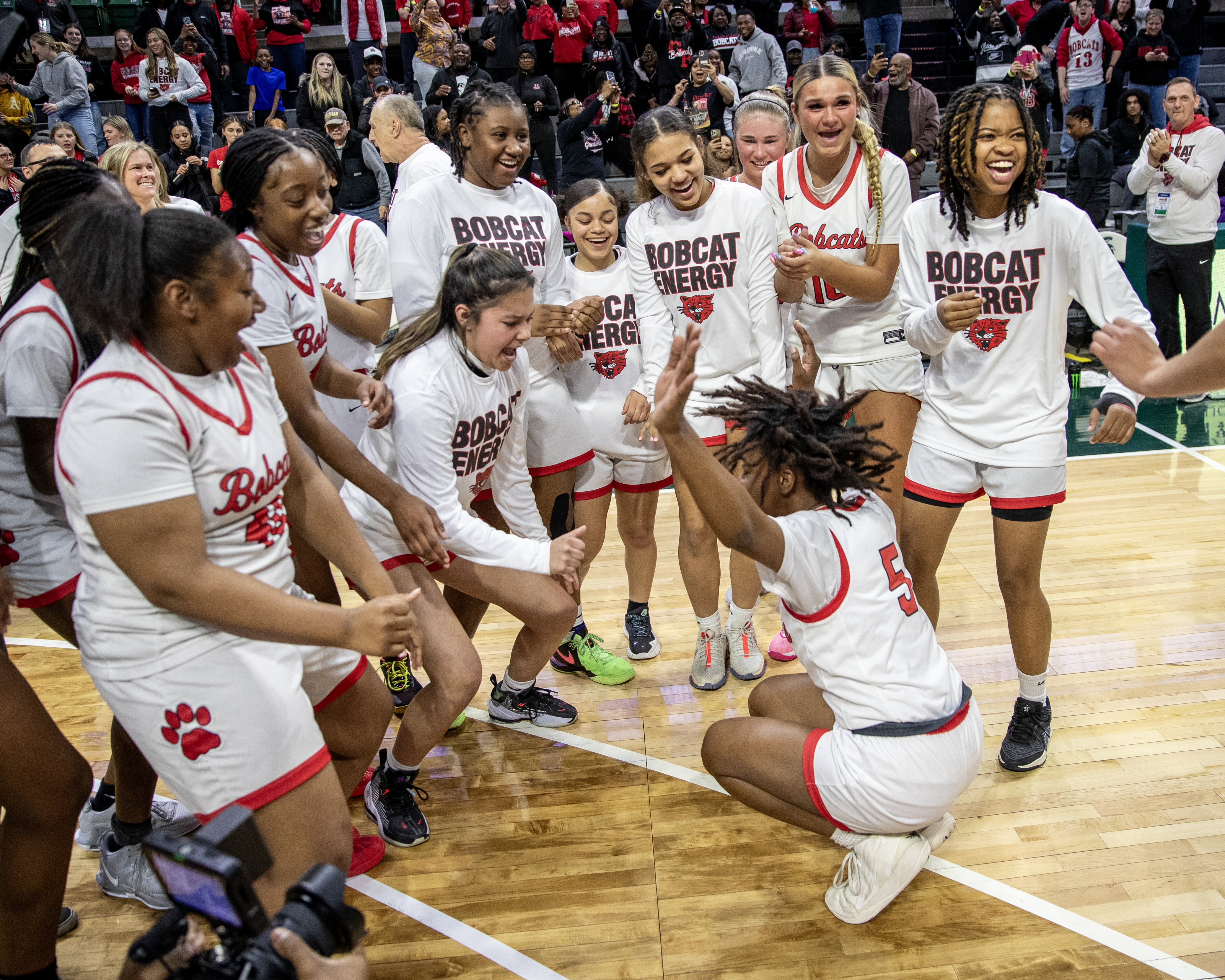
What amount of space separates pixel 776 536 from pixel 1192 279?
5.83 meters

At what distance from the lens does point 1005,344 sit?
3.13m

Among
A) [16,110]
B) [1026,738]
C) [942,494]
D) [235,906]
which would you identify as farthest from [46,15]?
[235,906]

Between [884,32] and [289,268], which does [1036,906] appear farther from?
[884,32]

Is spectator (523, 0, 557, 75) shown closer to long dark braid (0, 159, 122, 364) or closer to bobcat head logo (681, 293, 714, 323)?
bobcat head logo (681, 293, 714, 323)

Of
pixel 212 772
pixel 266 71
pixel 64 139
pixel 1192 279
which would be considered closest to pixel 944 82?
pixel 1192 279

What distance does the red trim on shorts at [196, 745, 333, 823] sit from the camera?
2018 mm

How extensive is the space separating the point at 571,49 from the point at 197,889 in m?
9.91

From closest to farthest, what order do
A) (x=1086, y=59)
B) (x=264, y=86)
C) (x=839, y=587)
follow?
(x=839, y=587), (x=264, y=86), (x=1086, y=59)

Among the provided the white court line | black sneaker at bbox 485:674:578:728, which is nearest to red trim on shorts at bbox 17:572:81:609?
black sneaker at bbox 485:674:578:728

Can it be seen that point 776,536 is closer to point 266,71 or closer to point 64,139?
point 64,139

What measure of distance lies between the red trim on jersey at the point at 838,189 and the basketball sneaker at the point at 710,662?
1.63 metres

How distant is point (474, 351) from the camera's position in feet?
9.99

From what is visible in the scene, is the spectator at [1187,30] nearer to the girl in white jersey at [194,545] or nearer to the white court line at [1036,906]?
the white court line at [1036,906]

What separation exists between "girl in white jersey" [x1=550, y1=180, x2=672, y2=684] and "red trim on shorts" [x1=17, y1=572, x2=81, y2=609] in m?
1.75
